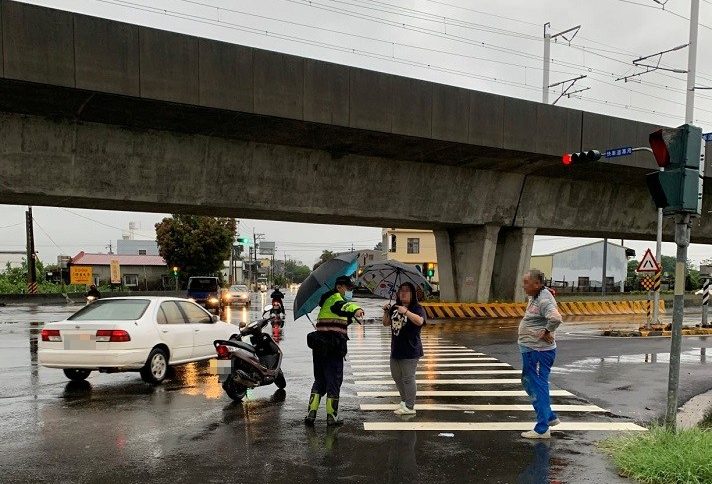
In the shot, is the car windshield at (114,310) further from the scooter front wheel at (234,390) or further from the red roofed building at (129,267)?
the red roofed building at (129,267)

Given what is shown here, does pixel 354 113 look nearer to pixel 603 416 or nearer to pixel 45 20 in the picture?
pixel 45 20

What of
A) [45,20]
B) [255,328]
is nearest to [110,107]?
[45,20]

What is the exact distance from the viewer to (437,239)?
1053 inches

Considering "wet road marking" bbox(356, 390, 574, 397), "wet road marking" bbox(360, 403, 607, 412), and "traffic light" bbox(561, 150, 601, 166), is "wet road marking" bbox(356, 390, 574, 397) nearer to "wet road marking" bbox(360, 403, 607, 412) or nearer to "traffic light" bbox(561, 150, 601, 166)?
"wet road marking" bbox(360, 403, 607, 412)

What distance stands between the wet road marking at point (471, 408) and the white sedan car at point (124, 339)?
265cm

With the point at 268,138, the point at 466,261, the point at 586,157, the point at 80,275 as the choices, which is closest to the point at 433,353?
the point at 586,157

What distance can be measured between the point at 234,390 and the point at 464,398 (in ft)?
11.2

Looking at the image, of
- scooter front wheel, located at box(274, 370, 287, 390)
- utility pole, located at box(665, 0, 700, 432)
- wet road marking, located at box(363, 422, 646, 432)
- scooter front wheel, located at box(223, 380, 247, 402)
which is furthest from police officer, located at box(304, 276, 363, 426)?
utility pole, located at box(665, 0, 700, 432)

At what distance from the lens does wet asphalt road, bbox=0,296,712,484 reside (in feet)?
17.7

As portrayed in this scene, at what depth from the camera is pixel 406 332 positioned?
23.6 ft

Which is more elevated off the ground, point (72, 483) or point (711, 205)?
point (711, 205)

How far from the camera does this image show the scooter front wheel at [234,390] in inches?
325

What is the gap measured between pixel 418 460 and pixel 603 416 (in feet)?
11.2

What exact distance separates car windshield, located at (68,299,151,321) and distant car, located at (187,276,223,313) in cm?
1923
